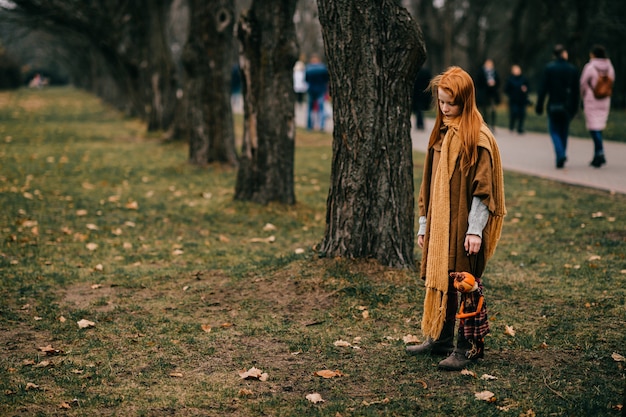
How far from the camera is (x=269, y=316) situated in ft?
20.8

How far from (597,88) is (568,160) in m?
2.25

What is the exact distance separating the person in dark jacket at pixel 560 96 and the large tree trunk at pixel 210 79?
18.1 feet

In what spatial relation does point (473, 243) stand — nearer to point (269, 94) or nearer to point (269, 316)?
point (269, 316)

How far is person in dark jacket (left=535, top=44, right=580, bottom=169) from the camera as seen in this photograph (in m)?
14.1

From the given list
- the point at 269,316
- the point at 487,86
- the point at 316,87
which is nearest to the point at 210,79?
the point at 316,87

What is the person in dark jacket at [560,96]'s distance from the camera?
14.1 m

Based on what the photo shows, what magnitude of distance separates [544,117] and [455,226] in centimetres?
2772

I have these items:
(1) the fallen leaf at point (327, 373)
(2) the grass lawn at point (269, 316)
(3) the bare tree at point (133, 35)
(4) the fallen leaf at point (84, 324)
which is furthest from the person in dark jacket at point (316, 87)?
(1) the fallen leaf at point (327, 373)

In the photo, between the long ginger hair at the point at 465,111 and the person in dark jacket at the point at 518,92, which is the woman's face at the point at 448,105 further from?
the person in dark jacket at the point at 518,92

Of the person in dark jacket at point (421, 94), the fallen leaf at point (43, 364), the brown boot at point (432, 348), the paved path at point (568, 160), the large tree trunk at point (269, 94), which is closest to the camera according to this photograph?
Result: the fallen leaf at point (43, 364)

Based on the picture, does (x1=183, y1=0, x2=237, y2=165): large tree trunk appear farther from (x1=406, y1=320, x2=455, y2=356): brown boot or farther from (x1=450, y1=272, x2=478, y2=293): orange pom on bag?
(x1=450, y1=272, x2=478, y2=293): orange pom on bag

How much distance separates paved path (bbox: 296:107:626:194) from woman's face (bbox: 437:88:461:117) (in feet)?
25.8

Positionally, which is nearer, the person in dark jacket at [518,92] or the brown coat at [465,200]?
the brown coat at [465,200]

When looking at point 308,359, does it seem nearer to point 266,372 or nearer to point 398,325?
point 266,372
